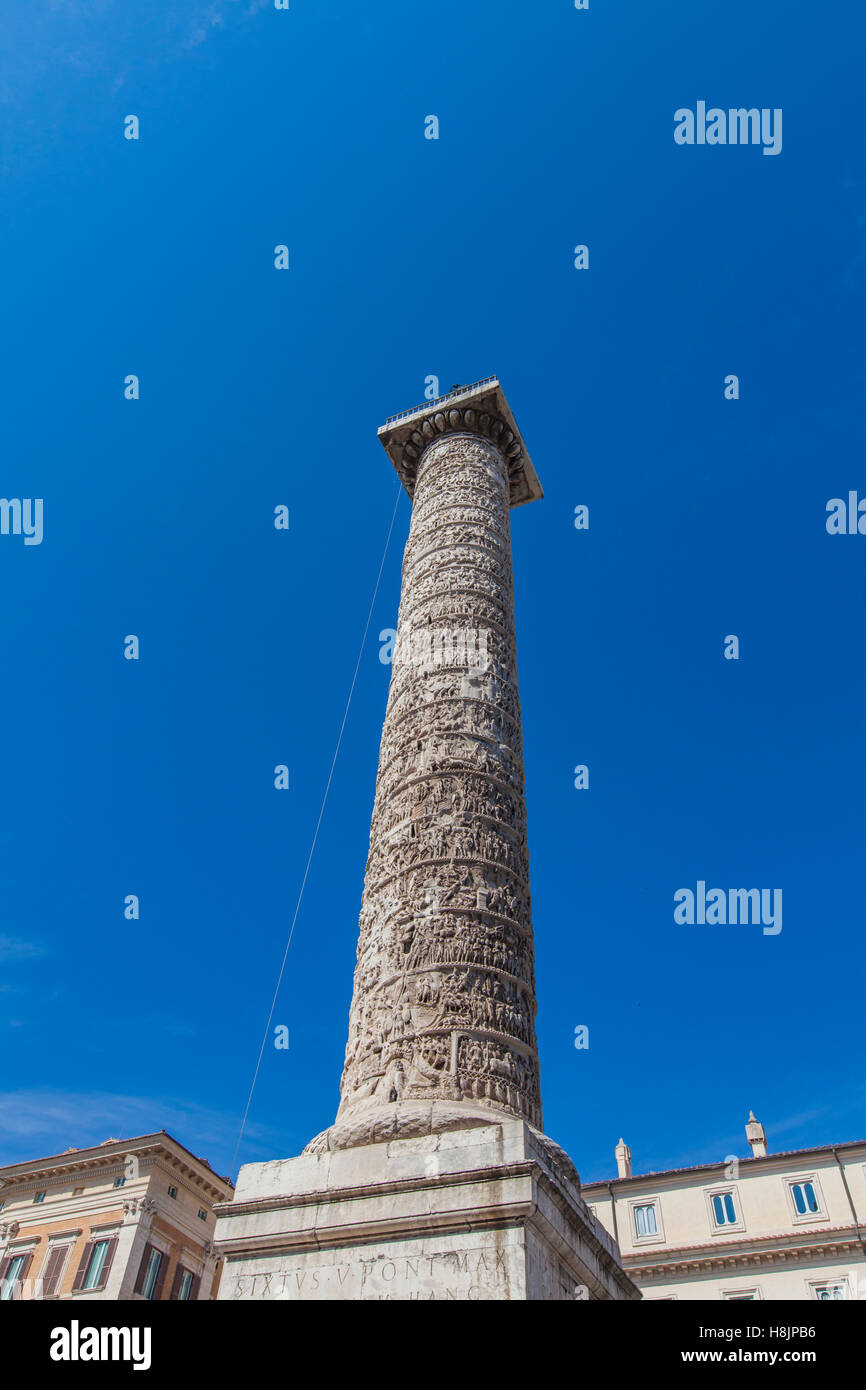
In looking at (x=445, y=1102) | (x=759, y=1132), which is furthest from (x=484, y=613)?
(x=759, y=1132)

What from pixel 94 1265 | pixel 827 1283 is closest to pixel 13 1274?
pixel 94 1265

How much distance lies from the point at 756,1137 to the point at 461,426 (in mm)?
17890

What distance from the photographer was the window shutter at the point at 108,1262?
53.9 feet

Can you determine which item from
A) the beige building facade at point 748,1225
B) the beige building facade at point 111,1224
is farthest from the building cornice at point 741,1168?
the beige building facade at point 111,1224

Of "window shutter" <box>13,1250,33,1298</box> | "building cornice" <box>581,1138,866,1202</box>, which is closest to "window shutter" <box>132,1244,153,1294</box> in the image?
"window shutter" <box>13,1250,33,1298</box>

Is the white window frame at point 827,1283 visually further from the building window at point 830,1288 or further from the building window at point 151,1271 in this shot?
the building window at point 151,1271

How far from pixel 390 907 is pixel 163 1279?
54.0 feet

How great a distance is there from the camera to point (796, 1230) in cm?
1647

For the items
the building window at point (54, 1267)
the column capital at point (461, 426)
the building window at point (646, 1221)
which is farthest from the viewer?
the building window at point (646, 1221)

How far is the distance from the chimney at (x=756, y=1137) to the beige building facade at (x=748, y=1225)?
48.3 inches

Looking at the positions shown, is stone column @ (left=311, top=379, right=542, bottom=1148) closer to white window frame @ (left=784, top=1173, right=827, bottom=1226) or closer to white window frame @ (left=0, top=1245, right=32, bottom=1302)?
white window frame @ (left=784, top=1173, right=827, bottom=1226)

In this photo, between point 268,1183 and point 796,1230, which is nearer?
point 268,1183

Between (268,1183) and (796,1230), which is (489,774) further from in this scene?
(796,1230)

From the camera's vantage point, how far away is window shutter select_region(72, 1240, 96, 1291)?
54.7ft
